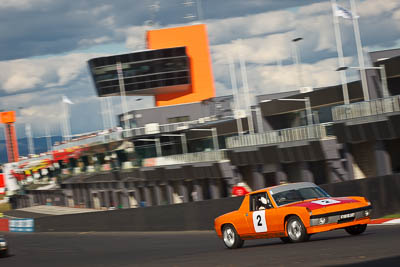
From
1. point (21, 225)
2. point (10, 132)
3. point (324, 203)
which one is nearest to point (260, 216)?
point (324, 203)

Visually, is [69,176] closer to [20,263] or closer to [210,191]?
[210,191]

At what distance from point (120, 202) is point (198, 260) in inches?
2735

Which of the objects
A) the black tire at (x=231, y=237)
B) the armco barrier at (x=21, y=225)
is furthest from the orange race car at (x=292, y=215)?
the armco barrier at (x=21, y=225)

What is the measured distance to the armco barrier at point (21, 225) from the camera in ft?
149

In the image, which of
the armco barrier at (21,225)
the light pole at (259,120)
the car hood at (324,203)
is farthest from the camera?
the light pole at (259,120)

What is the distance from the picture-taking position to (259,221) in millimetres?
15391

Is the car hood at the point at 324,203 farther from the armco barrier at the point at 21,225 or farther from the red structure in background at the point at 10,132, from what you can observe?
the red structure in background at the point at 10,132

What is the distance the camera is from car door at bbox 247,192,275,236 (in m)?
15.1

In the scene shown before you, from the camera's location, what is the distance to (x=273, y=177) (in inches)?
2003

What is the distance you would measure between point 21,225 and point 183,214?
2237 cm

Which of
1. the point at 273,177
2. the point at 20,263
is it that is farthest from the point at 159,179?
the point at 20,263

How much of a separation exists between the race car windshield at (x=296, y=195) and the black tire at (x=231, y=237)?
170cm

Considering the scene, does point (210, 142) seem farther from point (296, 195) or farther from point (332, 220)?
point (332, 220)

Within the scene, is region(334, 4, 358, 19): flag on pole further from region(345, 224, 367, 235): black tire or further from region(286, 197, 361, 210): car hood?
region(286, 197, 361, 210): car hood
